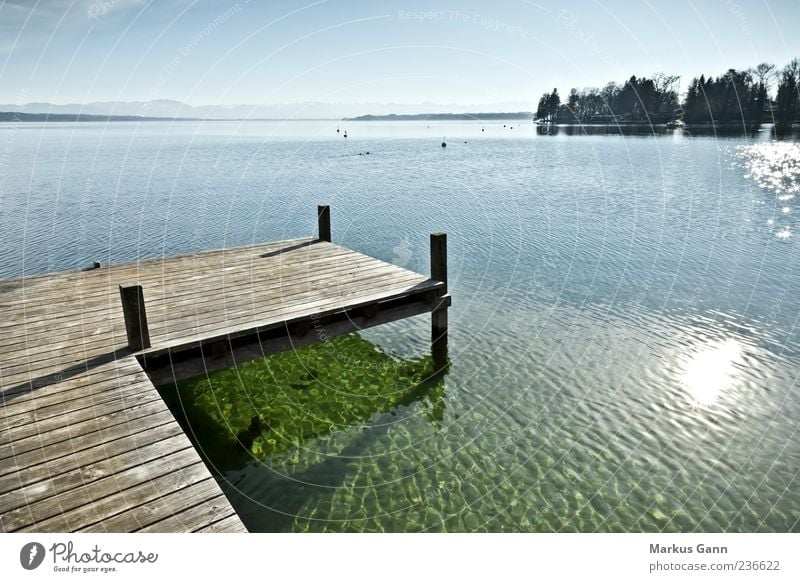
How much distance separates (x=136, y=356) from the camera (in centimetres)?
852

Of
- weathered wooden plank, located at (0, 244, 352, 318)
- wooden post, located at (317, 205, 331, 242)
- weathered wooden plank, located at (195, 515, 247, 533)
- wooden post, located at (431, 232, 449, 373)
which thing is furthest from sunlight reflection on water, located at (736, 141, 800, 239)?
weathered wooden plank, located at (195, 515, 247, 533)

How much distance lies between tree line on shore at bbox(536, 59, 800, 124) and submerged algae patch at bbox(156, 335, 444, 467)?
109 metres

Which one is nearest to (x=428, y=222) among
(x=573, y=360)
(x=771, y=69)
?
(x=573, y=360)

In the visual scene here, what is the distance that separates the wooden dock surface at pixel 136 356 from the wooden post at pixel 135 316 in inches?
7.7

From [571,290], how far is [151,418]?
1481 centimetres

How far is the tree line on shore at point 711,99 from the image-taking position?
4422 inches

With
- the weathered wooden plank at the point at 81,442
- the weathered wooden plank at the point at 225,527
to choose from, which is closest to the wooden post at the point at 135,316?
the weathered wooden plank at the point at 81,442

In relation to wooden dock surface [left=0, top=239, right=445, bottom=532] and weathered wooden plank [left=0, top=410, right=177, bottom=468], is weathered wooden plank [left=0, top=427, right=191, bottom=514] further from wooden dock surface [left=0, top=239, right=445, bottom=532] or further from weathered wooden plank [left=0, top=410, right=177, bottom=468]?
weathered wooden plank [left=0, top=410, right=177, bottom=468]

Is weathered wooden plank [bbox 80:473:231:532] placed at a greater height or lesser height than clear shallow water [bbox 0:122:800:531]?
greater

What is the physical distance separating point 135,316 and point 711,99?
159420 mm

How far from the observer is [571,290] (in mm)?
18453

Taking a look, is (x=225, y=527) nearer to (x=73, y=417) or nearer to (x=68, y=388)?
(x=73, y=417)

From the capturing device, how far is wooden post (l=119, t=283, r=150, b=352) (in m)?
8.28

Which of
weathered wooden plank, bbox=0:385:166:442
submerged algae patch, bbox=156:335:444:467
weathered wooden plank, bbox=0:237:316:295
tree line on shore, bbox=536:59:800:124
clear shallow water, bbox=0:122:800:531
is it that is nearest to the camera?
weathered wooden plank, bbox=0:385:166:442
